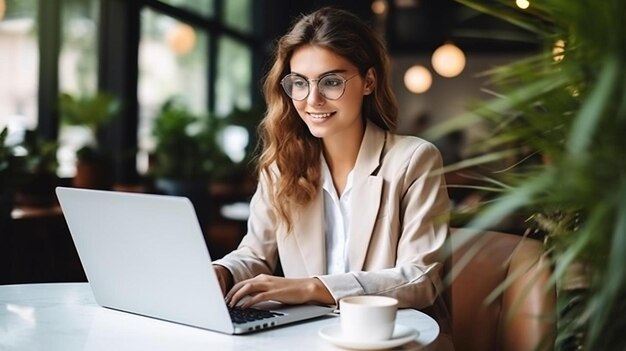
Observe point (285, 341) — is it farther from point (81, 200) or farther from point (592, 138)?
point (592, 138)

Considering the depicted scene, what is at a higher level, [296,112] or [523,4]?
[523,4]

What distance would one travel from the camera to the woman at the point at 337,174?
7.70 ft

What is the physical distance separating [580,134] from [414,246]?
4.07ft

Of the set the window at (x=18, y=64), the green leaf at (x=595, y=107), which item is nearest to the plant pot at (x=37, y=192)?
the window at (x=18, y=64)

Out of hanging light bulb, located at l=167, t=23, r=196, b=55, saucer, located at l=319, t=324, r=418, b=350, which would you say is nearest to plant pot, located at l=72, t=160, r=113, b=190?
hanging light bulb, located at l=167, t=23, r=196, b=55

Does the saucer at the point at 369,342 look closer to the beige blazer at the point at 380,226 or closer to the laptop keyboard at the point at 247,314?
the laptop keyboard at the point at 247,314

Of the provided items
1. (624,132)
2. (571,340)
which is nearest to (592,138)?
(624,132)

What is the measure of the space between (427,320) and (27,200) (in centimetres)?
344

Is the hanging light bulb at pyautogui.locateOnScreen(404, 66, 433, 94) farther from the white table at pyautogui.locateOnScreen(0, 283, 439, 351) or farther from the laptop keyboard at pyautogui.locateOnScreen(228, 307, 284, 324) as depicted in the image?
the laptop keyboard at pyautogui.locateOnScreen(228, 307, 284, 324)

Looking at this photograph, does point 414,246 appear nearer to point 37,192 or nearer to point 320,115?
point 320,115

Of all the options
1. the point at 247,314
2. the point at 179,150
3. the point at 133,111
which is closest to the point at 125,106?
the point at 133,111

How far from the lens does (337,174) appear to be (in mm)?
2547

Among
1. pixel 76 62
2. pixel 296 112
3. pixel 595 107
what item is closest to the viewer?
pixel 595 107

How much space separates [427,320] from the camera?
1.90 metres
